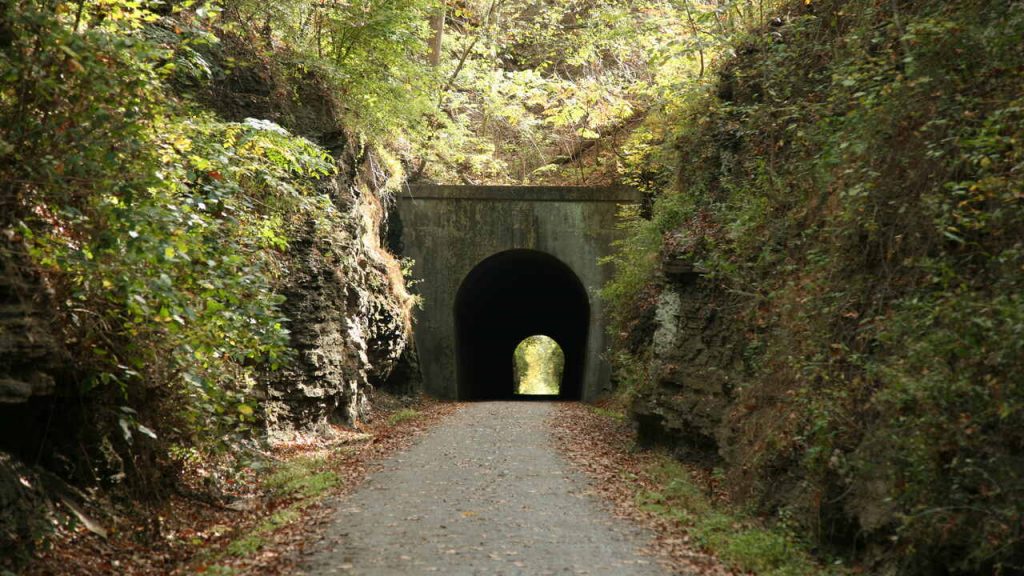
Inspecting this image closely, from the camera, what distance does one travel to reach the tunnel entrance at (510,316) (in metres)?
21.3

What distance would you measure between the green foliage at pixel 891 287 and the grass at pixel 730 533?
0.96ft

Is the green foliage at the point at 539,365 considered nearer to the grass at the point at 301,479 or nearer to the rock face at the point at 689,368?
the rock face at the point at 689,368

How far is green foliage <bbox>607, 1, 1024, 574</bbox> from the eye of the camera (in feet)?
15.6

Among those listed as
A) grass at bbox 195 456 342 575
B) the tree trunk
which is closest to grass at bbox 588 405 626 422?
grass at bbox 195 456 342 575

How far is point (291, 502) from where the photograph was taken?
8359 mm

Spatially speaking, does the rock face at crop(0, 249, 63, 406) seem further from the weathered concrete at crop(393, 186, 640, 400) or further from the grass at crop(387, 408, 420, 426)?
the weathered concrete at crop(393, 186, 640, 400)

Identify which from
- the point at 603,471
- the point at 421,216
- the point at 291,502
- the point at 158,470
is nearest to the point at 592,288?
the point at 421,216

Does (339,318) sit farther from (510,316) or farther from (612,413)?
(510,316)

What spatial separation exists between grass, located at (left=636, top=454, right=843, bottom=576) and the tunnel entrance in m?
11.7

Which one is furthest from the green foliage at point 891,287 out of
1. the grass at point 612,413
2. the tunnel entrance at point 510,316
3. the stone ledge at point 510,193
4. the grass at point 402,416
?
the tunnel entrance at point 510,316

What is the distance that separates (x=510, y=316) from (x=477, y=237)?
9.46 meters

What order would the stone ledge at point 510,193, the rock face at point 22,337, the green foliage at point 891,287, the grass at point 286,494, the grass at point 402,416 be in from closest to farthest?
1. the green foliage at point 891,287
2. the rock face at point 22,337
3. the grass at point 286,494
4. the grass at point 402,416
5. the stone ledge at point 510,193

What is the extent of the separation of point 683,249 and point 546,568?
6486 millimetres

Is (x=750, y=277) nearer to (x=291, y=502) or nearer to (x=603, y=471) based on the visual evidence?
(x=603, y=471)
